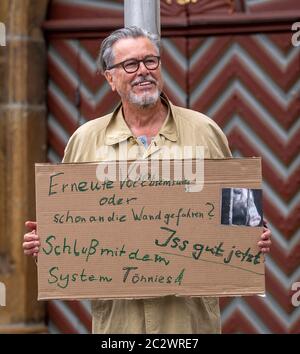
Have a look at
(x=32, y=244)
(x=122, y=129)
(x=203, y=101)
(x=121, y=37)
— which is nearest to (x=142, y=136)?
(x=122, y=129)

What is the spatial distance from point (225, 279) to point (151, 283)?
29 cm

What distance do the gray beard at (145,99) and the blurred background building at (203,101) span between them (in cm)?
286

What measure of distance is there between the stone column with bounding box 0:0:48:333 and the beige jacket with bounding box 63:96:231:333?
8.84 feet

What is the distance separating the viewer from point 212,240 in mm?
4375

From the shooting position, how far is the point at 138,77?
14.7 feet

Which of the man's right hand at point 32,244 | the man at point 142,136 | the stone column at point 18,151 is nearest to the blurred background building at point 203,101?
the stone column at point 18,151

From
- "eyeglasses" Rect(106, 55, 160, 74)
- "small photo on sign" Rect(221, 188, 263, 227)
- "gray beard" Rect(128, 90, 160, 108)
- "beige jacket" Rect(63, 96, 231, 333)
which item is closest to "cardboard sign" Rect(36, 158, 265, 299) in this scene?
"small photo on sign" Rect(221, 188, 263, 227)

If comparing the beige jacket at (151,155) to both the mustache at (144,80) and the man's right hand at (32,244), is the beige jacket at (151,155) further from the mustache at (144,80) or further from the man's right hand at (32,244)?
the man's right hand at (32,244)

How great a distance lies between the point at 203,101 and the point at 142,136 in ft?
9.32

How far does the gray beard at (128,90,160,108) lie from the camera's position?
4457 mm

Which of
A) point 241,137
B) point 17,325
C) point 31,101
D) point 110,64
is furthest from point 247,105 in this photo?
point 110,64

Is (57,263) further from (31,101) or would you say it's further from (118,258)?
(31,101)

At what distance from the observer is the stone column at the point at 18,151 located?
727 cm

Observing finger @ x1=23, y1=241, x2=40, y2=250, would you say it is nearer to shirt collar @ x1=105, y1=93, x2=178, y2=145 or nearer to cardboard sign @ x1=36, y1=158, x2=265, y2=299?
cardboard sign @ x1=36, y1=158, x2=265, y2=299
